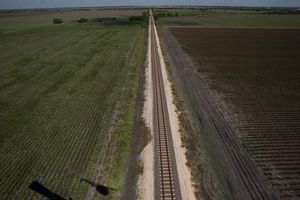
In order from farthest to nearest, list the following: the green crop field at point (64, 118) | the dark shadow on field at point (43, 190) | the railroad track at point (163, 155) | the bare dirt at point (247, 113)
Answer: the green crop field at point (64, 118), the bare dirt at point (247, 113), the railroad track at point (163, 155), the dark shadow on field at point (43, 190)

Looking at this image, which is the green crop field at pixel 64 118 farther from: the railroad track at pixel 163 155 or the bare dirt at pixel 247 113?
the bare dirt at pixel 247 113

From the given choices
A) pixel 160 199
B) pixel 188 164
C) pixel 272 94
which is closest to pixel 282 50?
pixel 272 94

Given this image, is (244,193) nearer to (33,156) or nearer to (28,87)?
(33,156)

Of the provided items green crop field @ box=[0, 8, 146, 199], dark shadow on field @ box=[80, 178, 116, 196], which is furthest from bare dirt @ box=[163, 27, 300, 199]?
dark shadow on field @ box=[80, 178, 116, 196]

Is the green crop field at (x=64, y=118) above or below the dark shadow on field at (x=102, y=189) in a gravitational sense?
above

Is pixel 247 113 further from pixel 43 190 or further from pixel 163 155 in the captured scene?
pixel 43 190

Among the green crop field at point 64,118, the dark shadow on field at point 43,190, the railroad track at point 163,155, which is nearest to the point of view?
the dark shadow on field at point 43,190

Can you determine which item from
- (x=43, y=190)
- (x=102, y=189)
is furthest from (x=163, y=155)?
(x=43, y=190)


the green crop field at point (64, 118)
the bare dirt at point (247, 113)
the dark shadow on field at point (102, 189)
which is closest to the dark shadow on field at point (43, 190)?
the green crop field at point (64, 118)
